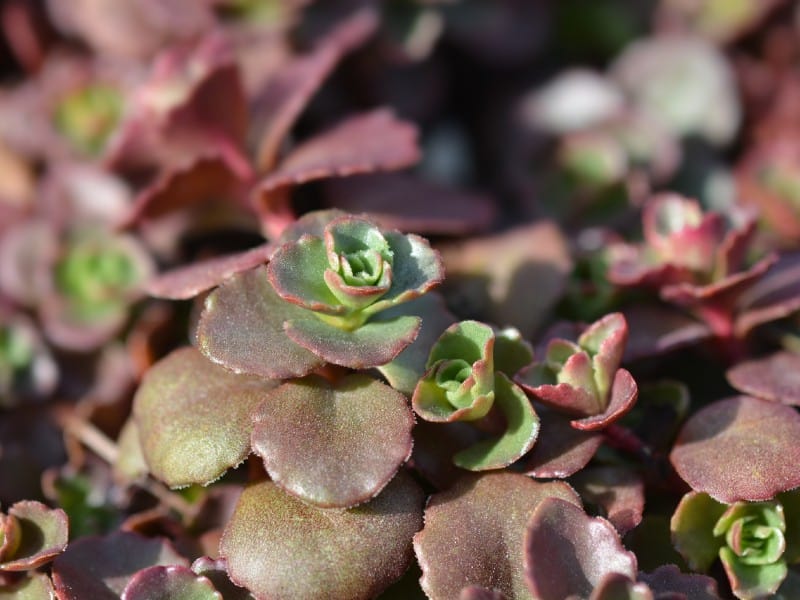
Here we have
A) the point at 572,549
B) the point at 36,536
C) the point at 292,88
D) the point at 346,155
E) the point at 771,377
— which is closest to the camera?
the point at 572,549

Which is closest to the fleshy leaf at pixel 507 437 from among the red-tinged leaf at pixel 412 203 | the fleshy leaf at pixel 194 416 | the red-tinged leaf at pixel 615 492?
the red-tinged leaf at pixel 615 492

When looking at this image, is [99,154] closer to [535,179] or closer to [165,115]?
[165,115]

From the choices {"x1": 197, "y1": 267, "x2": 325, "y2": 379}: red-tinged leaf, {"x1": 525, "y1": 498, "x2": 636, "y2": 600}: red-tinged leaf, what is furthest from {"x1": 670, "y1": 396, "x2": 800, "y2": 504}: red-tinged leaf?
{"x1": 197, "y1": 267, "x2": 325, "y2": 379}: red-tinged leaf

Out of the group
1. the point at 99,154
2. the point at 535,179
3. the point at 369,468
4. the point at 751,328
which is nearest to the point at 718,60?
the point at 535,179

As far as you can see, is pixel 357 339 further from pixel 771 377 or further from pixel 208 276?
pixel 771 377

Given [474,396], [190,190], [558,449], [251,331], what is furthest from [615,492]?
[190,190]

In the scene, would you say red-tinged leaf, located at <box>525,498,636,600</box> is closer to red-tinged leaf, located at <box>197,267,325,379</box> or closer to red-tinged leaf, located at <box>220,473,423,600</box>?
red-tinged leaf, located at <box>220,473,423,600</box>
